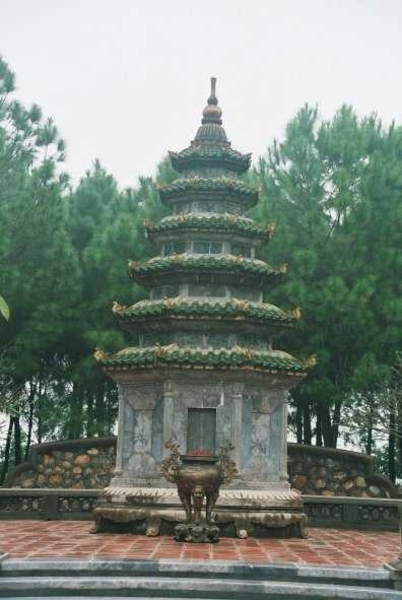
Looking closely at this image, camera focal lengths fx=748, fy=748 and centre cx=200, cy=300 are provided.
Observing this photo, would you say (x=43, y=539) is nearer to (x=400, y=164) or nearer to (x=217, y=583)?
(x=217, y=583)

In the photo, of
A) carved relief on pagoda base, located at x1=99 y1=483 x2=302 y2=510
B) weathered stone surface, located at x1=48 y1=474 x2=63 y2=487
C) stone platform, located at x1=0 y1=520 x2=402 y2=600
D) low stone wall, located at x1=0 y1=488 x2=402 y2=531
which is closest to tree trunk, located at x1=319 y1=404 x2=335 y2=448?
low stone wall, located at x1=0 y1=488 x2=402 y2=531

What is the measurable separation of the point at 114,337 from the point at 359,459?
855 centimetres

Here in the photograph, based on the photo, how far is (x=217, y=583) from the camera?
10.3 metres

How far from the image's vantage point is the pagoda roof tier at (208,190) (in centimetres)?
1822

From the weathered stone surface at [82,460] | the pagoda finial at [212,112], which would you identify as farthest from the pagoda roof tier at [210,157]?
the weathered stone surface at [82,460]

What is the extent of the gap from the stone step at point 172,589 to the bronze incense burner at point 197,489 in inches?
127

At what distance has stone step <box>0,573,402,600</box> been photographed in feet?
33.1

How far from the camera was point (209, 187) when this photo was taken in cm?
1820

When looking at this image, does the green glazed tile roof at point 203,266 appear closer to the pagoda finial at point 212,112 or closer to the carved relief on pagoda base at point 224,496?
the pagoda finial at point 212,112

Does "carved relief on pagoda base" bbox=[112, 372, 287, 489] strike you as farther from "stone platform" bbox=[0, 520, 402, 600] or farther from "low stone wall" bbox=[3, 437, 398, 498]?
"low stone wall" bbox=[3, 437, 398, 498]

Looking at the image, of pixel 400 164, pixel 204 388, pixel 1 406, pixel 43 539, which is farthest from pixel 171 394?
pixel 400 164

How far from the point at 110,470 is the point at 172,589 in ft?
37.9

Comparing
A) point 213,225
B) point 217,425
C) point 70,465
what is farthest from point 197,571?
point 70,465

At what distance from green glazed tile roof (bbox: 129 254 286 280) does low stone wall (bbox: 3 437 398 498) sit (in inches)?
250
